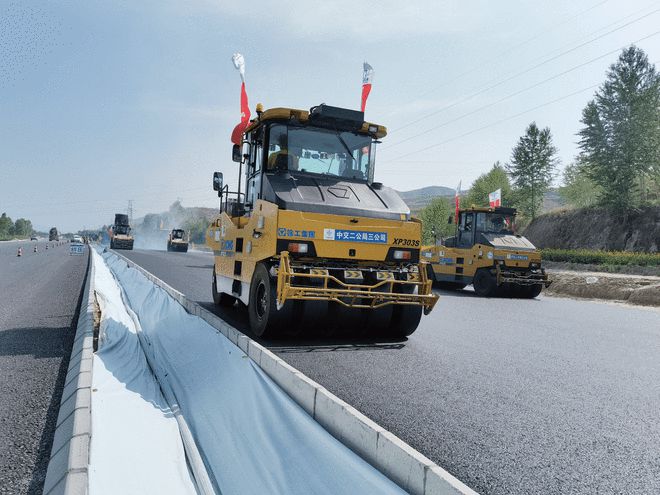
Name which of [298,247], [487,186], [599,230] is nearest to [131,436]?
[298,247]

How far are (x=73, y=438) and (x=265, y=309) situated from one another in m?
2.99

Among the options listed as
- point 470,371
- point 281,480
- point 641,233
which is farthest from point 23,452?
point 641,233

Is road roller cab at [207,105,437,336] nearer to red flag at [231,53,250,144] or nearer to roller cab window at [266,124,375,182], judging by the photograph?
roller cab window at [266,124,375,182]

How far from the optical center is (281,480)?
110 inches

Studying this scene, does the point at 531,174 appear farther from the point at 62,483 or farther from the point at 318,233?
the point at 62,483

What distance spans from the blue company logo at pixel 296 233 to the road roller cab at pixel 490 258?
9.13m

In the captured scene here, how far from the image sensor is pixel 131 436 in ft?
12.2

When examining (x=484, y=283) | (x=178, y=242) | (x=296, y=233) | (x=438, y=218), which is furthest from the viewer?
(x=438, y=218)

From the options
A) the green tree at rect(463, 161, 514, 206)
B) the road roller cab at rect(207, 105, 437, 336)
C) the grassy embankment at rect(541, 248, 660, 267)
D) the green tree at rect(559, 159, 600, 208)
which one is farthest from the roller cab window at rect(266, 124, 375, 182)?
the green tree at rect(559, 159, 600, 208)

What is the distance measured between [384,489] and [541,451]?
1.25 meters

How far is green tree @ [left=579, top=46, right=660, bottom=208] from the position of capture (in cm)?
3725

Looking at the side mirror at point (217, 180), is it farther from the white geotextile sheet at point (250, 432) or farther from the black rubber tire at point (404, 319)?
the black rubber tire at point (404, 319)

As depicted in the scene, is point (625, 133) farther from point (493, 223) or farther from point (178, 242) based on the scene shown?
point (178, 242)

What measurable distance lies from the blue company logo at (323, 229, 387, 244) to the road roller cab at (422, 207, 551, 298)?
8.41m
